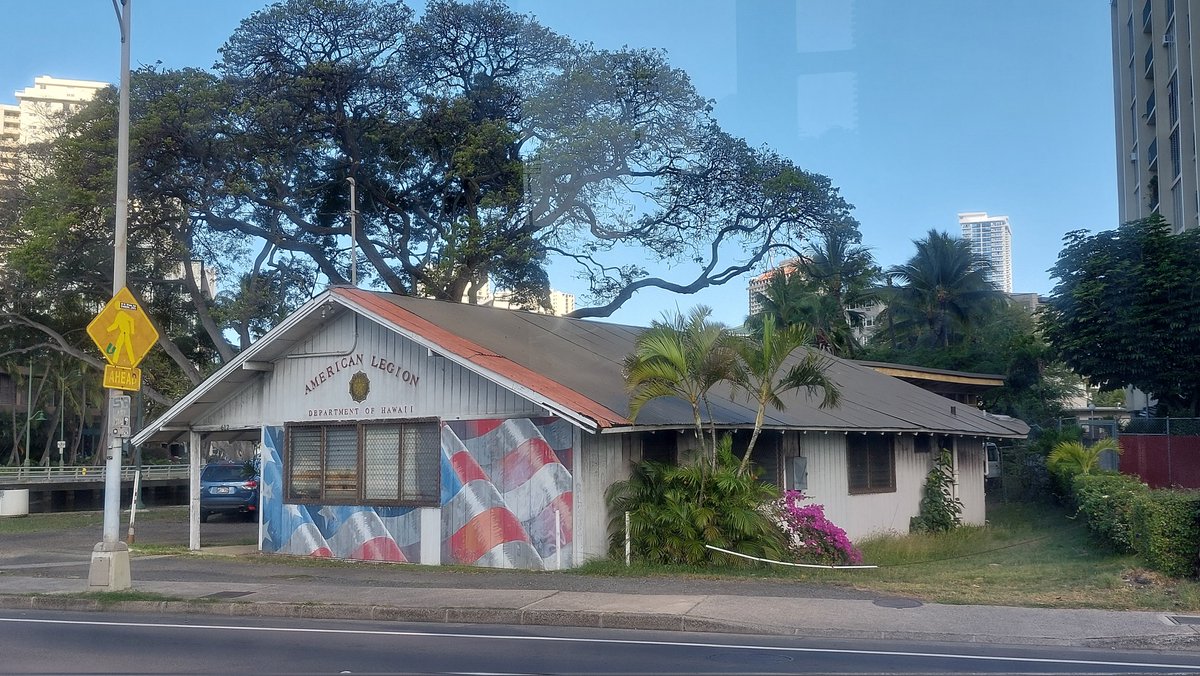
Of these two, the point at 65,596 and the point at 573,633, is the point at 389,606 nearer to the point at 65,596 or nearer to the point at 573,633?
the point at 573,633

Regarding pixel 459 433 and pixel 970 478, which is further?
pixel 970 478

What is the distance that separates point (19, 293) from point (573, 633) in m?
30.7


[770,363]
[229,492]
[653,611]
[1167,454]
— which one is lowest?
[653,611]

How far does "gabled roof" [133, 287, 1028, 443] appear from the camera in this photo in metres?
16.4

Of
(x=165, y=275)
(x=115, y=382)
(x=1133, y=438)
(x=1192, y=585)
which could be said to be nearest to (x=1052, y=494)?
(x=1133, y=438)

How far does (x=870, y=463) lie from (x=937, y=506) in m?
2.98

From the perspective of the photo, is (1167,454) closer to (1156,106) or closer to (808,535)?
(808,535)

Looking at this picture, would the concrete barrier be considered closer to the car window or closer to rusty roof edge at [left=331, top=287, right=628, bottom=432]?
the car window

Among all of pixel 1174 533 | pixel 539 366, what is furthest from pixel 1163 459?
pixel 539 366

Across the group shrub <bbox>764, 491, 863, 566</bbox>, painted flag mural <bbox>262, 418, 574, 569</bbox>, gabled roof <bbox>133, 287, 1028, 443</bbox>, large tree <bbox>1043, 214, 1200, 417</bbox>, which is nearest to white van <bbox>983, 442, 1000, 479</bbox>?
large tree <bbox>1043, 214, 1200, 417</bbox>

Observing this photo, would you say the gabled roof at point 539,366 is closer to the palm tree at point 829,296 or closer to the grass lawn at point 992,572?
the grass lawn at point 992,572

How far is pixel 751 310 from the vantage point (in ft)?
177

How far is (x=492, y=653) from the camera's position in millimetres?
10477

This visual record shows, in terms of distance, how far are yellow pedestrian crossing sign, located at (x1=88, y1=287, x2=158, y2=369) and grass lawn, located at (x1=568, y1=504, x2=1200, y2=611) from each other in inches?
282
